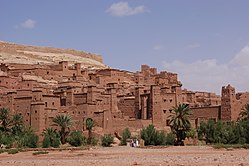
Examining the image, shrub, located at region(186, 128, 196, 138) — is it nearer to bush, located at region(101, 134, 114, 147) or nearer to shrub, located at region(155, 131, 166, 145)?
shrub, located at region(155, 131, 166, 145)

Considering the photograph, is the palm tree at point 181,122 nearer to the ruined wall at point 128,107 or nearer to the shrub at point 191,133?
the shrub at point 191,133

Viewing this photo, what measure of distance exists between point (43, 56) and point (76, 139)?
47.2 m

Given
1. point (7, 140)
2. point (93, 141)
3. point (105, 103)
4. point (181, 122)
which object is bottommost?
point (93, 141)

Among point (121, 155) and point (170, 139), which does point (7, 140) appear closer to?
point (170, 139)

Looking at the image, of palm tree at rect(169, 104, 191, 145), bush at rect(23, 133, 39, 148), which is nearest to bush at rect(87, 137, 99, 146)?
bush at rect(23, 133, 39, 148)

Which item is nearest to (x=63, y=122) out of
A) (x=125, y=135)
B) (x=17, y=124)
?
(x=17, y=124)

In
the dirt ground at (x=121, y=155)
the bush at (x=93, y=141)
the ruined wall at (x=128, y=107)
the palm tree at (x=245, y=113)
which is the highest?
the ruined wall at (x=128, y=107)

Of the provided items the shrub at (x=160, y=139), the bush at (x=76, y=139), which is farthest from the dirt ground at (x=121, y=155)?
the bush at (x=76, y=139)

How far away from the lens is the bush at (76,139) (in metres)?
45.4

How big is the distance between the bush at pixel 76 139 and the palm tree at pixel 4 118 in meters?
7.96

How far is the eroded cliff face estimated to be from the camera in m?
83.3

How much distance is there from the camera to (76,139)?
149ft


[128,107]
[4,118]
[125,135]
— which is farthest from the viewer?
[128,107]

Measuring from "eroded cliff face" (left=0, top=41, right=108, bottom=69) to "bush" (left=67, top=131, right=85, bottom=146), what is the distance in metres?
35.4
